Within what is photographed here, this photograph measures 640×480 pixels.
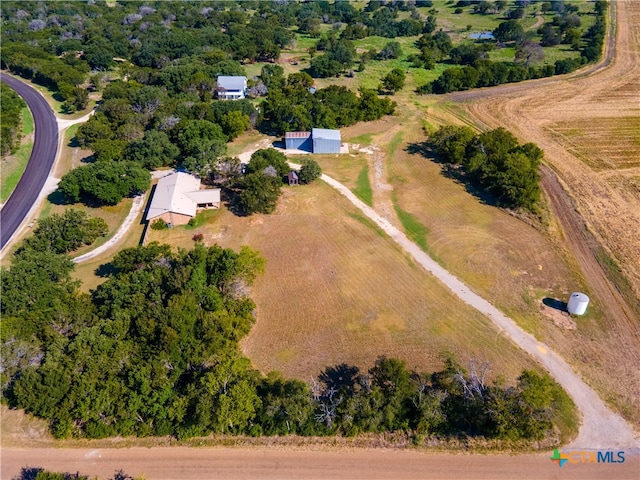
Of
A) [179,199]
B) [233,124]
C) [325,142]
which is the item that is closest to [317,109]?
[325,142]

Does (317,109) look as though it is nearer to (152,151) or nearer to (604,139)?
(152,151)

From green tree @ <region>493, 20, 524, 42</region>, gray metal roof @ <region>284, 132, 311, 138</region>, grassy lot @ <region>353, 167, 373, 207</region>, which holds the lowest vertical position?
grassy lot @ <region>353, 167, 373, 207</region>

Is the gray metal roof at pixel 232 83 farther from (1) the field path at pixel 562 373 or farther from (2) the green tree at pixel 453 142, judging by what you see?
(1) the field path at pixel 562 373

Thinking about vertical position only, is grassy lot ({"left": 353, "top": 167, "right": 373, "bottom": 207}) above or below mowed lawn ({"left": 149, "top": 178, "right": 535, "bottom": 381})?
above

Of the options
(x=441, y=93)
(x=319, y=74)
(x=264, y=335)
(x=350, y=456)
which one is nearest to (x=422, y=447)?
(x=350, y=456)

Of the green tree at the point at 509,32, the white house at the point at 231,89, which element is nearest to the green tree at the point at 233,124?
the white house at the point at 231,89

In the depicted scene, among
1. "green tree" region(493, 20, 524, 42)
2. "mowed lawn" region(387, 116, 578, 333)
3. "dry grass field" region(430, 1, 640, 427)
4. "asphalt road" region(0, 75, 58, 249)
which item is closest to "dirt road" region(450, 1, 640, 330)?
"dry grass field" region(430, 1, 640, 427)

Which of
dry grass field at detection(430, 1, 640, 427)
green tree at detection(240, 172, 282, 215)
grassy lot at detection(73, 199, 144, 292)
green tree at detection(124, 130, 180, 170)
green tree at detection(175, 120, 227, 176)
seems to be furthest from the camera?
green tree at detection(124, 130, 180, 170)

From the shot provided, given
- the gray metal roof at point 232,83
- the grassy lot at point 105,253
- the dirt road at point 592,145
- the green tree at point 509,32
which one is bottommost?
the grassy lot at point 105,253

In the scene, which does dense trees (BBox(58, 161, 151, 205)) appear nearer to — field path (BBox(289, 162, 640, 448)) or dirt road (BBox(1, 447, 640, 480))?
dirt road (BBox(1, 447, 640, 480))
